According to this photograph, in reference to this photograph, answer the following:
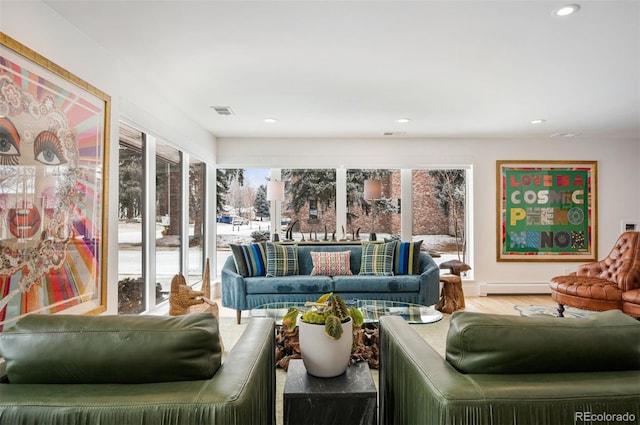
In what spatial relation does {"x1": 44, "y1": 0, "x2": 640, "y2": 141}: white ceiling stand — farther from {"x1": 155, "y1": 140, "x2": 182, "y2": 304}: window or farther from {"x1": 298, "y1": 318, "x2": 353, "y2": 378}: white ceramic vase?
{"x1": 298, "y1": 318, "x2": 353, "y2": 378}: white ceramic vase

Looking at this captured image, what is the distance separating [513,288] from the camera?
607 centimetres

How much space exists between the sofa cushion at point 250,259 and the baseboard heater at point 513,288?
3387 millimetres

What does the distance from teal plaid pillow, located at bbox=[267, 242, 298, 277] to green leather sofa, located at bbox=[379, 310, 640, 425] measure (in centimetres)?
338

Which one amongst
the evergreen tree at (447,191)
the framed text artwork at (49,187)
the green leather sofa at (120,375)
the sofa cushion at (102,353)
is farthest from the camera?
the evergreen tree at (447,191)

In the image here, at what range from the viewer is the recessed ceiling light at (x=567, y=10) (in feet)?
7.31

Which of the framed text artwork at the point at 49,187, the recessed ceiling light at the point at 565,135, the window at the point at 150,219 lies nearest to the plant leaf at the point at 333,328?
the framed text artwork at the point at 49,187

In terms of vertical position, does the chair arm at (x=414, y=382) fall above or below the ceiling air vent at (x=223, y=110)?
below

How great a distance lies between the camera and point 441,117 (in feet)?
15.6

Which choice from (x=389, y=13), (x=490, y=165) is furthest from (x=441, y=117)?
(x=389, y=13)

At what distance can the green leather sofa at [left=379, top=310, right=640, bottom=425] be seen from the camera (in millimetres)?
1107

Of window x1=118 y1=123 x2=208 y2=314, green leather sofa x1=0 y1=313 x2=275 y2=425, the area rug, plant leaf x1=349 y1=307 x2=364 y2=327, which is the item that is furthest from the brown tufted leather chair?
window x1=118 y1=123 x2=208 y2=314

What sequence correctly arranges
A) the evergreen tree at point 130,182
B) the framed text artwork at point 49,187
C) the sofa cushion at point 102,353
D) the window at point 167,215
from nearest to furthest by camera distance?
1. the sofa cushion at point 102,353
2. the framed text artwork at point 49,187
3. the evergreen tree at point 130,182
4. the window at point 167,215

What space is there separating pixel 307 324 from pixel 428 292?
3241 millimetres

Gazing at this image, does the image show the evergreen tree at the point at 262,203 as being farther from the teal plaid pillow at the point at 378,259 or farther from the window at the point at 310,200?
the teal plaid pillow at the point at 378,259
